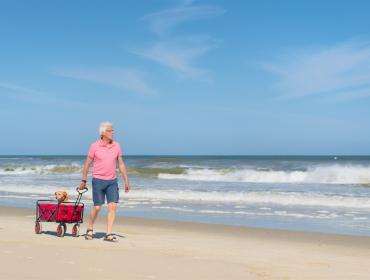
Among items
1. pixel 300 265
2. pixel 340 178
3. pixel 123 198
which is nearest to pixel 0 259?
pixel 300 265

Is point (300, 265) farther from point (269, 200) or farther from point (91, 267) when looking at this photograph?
point (269, 200)

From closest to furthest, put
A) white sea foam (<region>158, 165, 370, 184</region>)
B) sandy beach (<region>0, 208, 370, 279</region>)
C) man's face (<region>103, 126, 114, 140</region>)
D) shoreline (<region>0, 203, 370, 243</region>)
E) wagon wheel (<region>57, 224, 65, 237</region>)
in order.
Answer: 1. sandy beach (<region>0, 208, 370, 279</region>)
2. man's face (<region>103, 126, 114, 140</region>)
3. wagon wheel (<region>57, 224, 65, 237</region>)
4. shoreline (<region>0, 203, 370, 243</region>)
5. white sea foam (<region>158, 165, 370, 184</region>)

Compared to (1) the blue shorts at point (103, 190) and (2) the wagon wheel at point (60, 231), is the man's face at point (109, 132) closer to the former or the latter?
(1) the blue shorts at point (103, 190)

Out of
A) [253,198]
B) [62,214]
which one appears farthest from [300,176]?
[62,214]

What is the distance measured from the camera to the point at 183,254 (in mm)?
6883

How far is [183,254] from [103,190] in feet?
5.47

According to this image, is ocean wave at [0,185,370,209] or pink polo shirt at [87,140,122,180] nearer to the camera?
pink polo shirt at [87,140,122,180]

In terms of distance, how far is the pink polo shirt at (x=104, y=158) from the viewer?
25.4 ft

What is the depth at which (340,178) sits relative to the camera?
32.0 meters

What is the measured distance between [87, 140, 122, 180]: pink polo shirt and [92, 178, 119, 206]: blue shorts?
6 centimetres

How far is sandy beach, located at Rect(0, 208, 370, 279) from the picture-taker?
18.5 ft

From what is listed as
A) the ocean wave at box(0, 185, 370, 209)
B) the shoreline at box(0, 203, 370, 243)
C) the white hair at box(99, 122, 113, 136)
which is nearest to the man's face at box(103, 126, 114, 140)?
the white hair at box(99, 122, 113, 136)

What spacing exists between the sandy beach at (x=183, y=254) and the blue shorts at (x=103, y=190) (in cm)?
61

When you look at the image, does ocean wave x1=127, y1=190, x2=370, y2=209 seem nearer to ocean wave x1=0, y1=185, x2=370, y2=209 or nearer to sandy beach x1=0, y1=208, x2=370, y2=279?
ocean wave x1=0, y1=185, x2=370, y2=209
